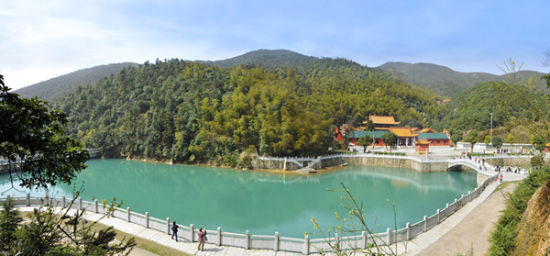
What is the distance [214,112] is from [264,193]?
714 inches

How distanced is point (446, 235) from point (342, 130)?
39832 mm

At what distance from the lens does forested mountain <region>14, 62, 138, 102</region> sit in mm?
101312

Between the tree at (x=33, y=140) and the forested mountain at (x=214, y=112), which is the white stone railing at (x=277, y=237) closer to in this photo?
the tree at (x=33, y=140)

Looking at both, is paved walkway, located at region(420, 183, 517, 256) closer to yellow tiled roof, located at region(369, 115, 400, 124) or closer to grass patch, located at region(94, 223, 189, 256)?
grass patch, located at region(94, 223, 189, 256)

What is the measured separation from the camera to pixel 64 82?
121 meters

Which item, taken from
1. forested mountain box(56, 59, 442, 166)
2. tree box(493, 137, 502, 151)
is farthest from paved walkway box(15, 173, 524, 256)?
tree box(493, 137, 502, 151)

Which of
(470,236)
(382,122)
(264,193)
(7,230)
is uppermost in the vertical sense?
(382,122)

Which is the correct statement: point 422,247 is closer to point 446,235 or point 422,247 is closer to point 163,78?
point 446,235

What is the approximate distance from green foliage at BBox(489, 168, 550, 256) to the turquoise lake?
4.41 meters

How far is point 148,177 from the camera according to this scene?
32469 mm

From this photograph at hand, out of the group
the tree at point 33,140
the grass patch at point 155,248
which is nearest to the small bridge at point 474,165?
the grass patch at point 155,248

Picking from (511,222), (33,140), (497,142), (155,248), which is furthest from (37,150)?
(497,142)

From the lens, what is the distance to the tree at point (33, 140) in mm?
3619

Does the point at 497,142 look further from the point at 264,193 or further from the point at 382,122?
the point at 264,193
